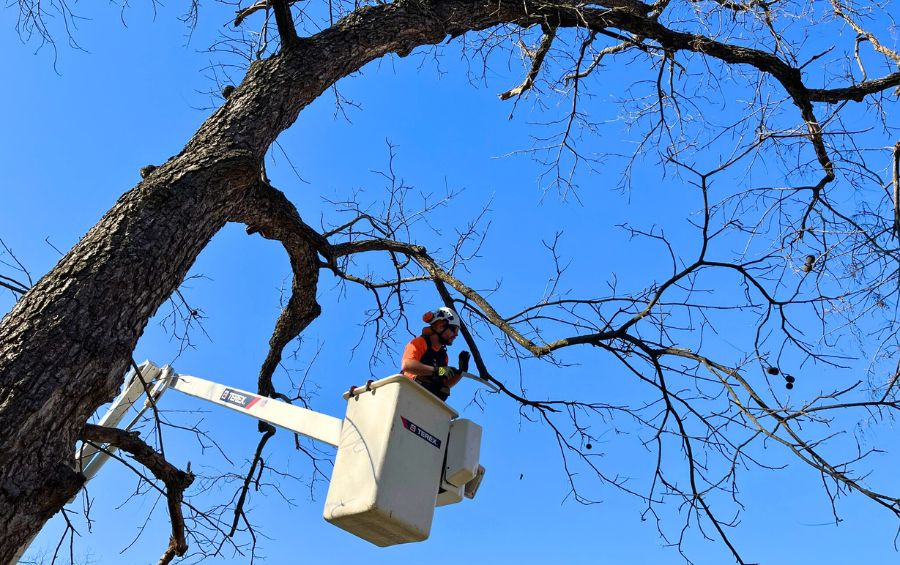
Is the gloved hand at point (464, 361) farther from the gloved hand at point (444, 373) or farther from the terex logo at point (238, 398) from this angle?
the terex logo at point (238, 398)

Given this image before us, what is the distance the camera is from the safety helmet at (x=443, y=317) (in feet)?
14.1

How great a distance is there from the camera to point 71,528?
3.36 m

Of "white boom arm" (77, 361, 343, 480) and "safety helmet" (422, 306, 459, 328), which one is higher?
"safety helmet" (422, 306, 459, 328)

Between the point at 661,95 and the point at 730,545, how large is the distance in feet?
8.11

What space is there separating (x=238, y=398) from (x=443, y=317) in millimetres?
1199

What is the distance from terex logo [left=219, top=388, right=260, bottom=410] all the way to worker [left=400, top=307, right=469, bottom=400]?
91cm

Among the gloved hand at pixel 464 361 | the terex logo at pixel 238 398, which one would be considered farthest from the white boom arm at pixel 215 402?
the gloved hand at pixel 464 361

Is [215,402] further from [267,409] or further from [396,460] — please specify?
[396,460]

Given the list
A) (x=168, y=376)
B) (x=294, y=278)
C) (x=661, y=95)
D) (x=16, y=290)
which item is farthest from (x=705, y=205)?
(x=168, y=376)

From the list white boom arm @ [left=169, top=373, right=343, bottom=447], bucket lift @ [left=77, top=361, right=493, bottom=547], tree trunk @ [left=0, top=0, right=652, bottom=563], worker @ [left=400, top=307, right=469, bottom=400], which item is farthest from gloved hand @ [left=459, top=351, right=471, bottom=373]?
tree trunk @ [left=0, top=0, right=652, bottom=563]

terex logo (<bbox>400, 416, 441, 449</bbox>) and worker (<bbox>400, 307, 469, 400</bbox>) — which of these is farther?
worker (<bbox>400, 307, 469, 400</bbox>)

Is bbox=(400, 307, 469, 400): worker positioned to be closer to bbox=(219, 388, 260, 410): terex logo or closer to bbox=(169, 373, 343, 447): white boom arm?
bbox=(169, 373, 343, 447): white boom arm

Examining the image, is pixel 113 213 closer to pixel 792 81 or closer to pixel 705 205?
pixel 705 205

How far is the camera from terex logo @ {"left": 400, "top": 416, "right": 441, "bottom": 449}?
10.8ft
